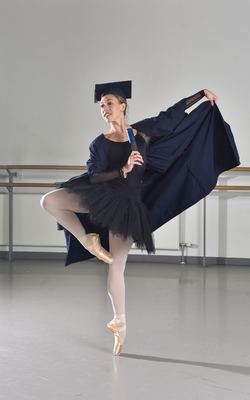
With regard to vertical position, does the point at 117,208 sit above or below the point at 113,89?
below

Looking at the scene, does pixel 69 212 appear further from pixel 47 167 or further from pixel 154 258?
pixel 154 258

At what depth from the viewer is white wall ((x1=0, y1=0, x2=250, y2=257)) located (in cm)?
Result: 439

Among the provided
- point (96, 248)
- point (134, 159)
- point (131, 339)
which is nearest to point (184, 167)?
point (134, 159)

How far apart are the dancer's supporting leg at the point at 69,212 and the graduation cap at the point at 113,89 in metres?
0.58

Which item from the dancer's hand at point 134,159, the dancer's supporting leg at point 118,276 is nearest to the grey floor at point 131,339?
the dancer's supporting leg at point 118,276

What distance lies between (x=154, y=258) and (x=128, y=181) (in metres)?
2.56

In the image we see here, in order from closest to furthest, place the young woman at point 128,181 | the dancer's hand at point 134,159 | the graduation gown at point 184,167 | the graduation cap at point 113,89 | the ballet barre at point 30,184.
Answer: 1. the dancer's hand at point 134,159
2. the young woman at point 128,181
3. the graduation cap at point 113,89
4. the graduation gown at point 184,167
5. the ballet barre at point 30,184

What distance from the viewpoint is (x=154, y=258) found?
15.0 feet

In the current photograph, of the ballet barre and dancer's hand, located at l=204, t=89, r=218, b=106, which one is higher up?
dancer's hand, located at l=204, t=89, r=218, b=106

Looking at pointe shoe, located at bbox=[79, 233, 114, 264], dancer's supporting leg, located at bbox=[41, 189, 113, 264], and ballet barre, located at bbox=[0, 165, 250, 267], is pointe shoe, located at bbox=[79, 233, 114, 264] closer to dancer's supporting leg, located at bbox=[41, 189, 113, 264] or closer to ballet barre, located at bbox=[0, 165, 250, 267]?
dancer's supporting leg, located at bbox=[41, 189, 113, 264]

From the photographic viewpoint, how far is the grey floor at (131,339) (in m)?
1.65

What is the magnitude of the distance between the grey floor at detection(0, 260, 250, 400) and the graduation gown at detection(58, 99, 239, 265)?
1.66ft

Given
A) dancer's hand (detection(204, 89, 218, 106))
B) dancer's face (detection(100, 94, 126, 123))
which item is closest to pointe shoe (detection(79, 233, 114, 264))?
dancer's face (detection(100, 94, 126, 123))

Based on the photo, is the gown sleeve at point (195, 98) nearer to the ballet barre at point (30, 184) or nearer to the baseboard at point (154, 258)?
the ballet barre at point (30, 184)
